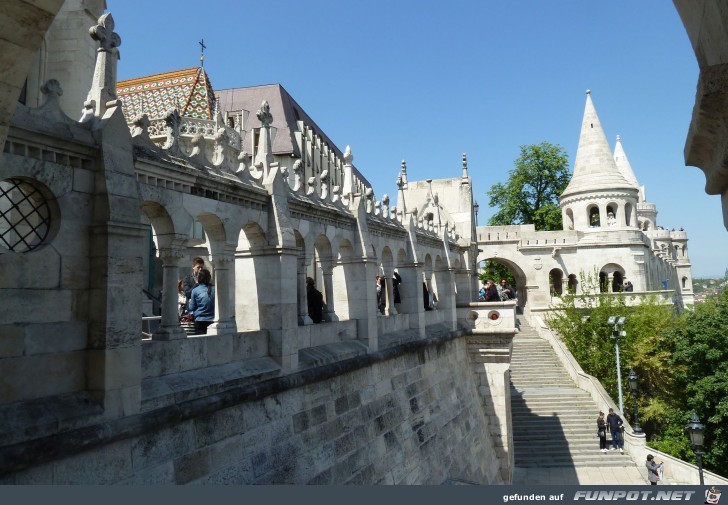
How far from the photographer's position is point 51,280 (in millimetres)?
4719

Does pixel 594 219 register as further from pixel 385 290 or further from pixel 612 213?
pixel 385 290

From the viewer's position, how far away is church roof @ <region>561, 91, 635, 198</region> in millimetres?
38188

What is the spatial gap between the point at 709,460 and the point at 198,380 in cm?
2380

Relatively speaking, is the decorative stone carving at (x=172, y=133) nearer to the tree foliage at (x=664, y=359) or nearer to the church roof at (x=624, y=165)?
the tree foliage at (x=664, y=359)

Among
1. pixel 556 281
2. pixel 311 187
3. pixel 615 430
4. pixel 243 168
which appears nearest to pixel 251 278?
pixel 243 168

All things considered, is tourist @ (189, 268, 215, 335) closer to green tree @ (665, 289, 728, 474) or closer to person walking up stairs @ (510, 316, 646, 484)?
person walking up stairs @ (510, 316, 646, 484)

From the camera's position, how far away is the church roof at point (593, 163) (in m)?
38.2

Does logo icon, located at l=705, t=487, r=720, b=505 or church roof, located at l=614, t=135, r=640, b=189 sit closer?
logo icon, located at l=705, t=487, r=720, b=505

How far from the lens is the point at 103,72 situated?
5242 mm

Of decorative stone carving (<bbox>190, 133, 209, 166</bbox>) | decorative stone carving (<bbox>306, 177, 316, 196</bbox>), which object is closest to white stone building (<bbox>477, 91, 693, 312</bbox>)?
decorative stone carving (<bbox>306, 177, 316, 196</bbox>)

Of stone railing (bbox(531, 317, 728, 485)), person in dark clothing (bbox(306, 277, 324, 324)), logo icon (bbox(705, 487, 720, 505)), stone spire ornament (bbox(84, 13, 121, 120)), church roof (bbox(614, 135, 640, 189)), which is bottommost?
stone railing (bbox(531, 317, 728, 485))

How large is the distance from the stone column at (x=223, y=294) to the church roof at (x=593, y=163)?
35786 mm

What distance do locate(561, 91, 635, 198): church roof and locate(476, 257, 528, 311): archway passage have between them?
6.47 meters

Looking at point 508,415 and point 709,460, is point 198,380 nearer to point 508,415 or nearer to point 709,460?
point 508,415
